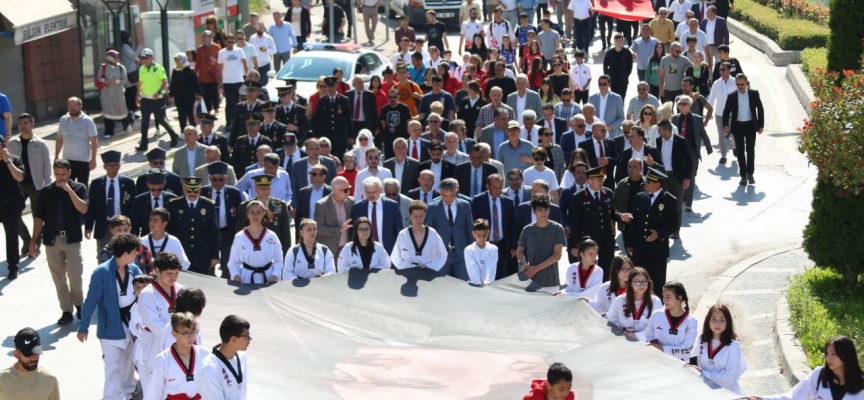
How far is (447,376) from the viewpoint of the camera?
1104 cm

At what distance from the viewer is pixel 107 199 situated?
1556cm

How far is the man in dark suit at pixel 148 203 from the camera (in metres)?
15.1

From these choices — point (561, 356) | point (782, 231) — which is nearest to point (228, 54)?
point (782, 231)

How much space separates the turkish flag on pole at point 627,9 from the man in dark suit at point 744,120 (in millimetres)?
10475

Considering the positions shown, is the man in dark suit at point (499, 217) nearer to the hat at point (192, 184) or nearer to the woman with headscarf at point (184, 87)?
the hat at point (192, 184)

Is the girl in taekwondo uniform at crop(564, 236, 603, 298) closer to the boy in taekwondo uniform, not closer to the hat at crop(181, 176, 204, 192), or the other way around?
the boy in taekwondo uniform

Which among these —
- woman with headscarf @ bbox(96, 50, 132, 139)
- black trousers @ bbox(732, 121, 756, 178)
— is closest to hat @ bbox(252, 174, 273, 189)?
black trousers @ bbox(732, 121, 756, 178)

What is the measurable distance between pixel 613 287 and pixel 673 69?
12667mm

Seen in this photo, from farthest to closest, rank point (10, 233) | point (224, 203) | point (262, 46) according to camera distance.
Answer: point (262, 46), point (10, 233), point (224, 203)

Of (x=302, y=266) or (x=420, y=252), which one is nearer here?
(x=302, y=266)

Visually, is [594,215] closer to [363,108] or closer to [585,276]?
[585,276]

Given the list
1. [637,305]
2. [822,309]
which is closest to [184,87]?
[822,309]

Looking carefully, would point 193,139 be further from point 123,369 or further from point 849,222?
point 849,222

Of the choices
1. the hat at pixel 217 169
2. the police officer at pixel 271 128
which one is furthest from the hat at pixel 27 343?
the police officer at pixel 271 128
